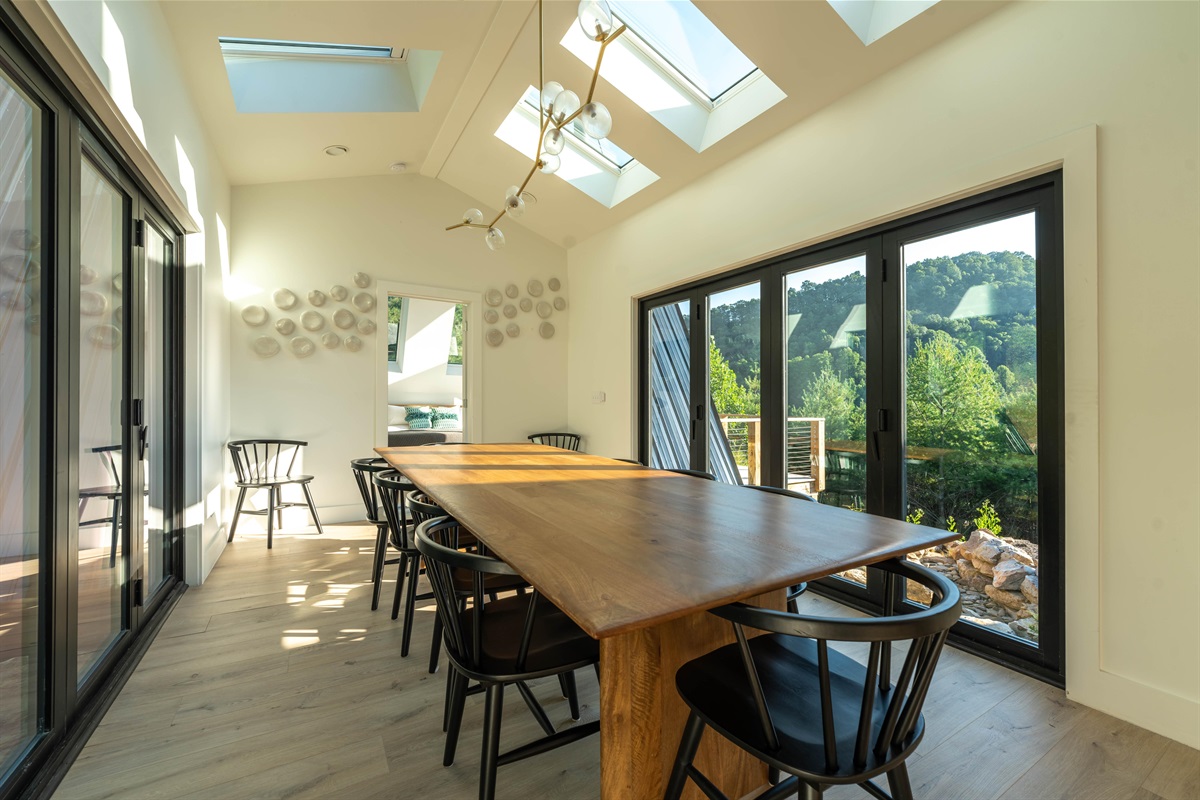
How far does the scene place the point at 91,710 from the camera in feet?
6.03

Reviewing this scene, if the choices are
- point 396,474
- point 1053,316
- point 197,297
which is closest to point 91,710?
point 396,474

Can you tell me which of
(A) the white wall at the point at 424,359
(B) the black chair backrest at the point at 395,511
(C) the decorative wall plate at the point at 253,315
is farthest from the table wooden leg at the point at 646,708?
(A) the white wall at the point at 424,359

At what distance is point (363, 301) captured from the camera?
4.93 metres

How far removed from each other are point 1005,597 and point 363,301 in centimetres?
497

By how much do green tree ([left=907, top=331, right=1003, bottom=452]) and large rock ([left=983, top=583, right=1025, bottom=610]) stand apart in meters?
0.62

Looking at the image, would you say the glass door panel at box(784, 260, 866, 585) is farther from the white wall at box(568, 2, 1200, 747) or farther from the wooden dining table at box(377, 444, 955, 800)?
the wooden dining table at box(377, 444, 955, 800)

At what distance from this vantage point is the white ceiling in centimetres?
265

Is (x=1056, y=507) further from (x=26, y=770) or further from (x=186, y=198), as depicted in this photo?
(x=186, y=198)

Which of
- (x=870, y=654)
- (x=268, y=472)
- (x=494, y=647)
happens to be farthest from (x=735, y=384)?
(x=268, y=472)

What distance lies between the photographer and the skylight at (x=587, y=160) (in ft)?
14.2

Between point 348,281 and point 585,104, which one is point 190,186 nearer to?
point 348,281

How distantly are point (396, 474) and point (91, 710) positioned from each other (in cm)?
145

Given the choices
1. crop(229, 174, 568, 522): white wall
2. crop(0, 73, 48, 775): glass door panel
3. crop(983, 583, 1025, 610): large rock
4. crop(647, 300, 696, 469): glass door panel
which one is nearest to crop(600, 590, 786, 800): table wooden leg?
crop(0, 73, 48, 775): glass door panel

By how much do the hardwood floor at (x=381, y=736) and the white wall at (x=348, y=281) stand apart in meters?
2.42
